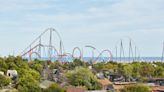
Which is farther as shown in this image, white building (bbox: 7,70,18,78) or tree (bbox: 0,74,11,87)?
white building (bbox: 7,70,18,78)

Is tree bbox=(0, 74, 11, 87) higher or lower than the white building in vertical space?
lower

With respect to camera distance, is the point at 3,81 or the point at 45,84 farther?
the point at 3,81

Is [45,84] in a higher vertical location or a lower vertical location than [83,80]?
lower

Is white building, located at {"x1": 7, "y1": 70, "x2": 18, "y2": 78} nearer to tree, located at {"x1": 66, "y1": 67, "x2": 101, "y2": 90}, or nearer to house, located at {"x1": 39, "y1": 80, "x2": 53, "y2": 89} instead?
tree, located at {"x1": 66, "y1": 67, "x2": 101, "y2": 90}

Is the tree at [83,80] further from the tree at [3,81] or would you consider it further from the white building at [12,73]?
the white building at [12,73]

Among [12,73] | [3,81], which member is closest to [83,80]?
[3,81]

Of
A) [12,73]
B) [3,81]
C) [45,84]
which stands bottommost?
[45,84]

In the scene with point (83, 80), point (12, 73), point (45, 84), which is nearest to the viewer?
point (45, 84)

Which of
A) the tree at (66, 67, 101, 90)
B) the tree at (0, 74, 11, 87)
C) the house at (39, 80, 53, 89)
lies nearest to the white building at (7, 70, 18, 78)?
the tree at (0, 74, 11, 87)

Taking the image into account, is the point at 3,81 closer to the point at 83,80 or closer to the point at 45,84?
the point at 45,84

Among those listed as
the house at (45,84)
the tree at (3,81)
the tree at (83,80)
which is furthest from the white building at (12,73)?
the house at (45,84)

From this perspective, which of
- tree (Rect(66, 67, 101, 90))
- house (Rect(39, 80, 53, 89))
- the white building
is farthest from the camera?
the white building

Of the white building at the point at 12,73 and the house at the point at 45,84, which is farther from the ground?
the white building at the point at 12,73

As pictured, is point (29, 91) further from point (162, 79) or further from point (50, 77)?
point (162, 79)
